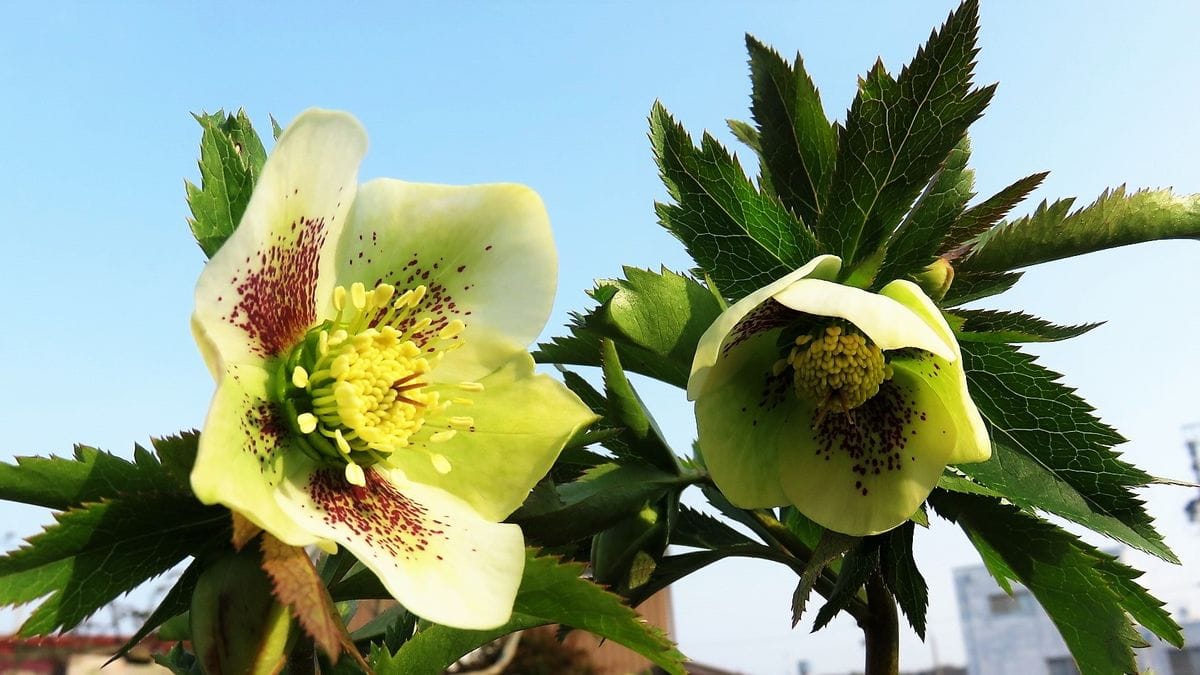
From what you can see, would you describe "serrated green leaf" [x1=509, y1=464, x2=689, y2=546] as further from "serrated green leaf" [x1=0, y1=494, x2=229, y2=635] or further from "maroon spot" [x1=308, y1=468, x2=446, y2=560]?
"serrated green leaf" [x1=0, y1=494, x2=229, y2=635]

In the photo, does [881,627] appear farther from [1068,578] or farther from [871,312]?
[871,312]

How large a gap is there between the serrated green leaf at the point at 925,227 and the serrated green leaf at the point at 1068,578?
0.16 metres

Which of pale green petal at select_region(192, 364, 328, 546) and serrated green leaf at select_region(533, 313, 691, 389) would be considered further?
serrated green leaf at select_region(533, 313, 691, 389)

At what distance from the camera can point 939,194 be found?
686mm

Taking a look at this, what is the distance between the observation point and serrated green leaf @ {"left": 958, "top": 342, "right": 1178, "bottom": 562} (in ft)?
2.15

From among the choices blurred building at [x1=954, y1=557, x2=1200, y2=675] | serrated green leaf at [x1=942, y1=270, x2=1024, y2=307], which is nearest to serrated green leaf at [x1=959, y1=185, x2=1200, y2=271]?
serrated green leaf at [x1=942, y1=270, x2=1024, y2=307]

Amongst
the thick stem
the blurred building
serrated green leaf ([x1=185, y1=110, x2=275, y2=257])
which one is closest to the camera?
serrated green leaf ([x1=185, y1=110, x2=275, y2=257])

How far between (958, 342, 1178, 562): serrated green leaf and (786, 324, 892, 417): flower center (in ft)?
0.23

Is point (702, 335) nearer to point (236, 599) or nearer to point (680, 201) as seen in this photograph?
point (680, 201)

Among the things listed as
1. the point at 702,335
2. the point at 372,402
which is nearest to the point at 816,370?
the point at 702,335

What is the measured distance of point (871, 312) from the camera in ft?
2.01

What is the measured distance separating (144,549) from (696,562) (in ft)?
1.45

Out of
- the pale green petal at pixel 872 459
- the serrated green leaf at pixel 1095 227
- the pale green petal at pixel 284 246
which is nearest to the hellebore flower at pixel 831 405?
the pale green petal at pixel 872 459

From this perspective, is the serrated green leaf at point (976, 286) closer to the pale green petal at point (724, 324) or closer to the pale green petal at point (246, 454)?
the pale green petal at point (724, 324)
